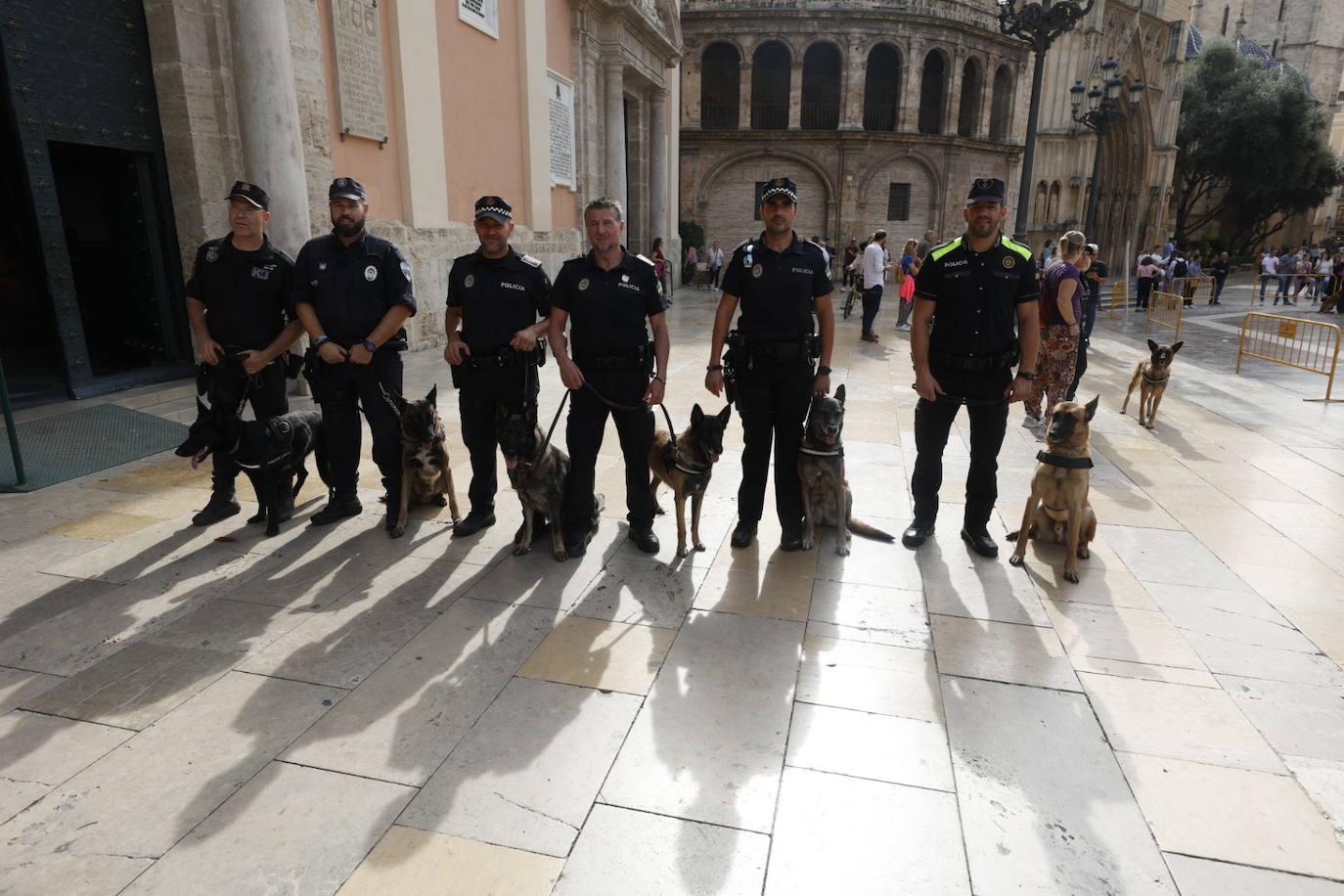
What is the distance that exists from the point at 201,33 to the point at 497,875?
8.72m

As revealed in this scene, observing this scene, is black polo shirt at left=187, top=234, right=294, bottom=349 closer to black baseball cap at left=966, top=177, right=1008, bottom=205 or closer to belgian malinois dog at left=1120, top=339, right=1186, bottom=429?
black baseball cap at left=966, top=177, right=1008, bottom=205

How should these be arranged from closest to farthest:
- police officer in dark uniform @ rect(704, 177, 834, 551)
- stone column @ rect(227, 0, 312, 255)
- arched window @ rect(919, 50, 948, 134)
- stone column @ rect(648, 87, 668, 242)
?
police officer in dark uniform @ rect(704, 177, 834, 551) → stone column @ rect(227, 0, 312, 255) → stone column @ rect(648, 87, 668, 242) → arched window @ rect(919, 50, 948, 134)

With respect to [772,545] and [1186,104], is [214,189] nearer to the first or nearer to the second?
[772,545]

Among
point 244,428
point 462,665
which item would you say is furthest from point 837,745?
point 244,428

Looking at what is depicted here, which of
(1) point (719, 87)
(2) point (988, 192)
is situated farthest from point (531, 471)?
(1) point (719, 87)

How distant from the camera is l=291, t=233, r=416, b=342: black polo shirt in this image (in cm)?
457

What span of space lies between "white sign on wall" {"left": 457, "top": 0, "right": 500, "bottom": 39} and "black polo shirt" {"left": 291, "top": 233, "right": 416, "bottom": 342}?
873cm

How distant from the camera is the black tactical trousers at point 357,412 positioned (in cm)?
473

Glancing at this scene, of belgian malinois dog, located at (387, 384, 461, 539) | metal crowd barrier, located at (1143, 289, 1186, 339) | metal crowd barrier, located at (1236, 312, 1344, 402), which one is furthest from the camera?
metal crowd barrier, located at (1143, 289, 1186, 339)

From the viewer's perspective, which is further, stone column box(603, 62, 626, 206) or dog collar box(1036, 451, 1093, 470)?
stone column box(603, 62, 626, 206)

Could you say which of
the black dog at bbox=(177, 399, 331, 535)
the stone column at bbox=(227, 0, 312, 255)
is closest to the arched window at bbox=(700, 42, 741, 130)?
the stone column at bbox=(227, 0, 312, 255)

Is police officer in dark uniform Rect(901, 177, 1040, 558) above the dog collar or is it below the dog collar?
above

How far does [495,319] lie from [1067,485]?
11.4ft

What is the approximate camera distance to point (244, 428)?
4586 millimetres
